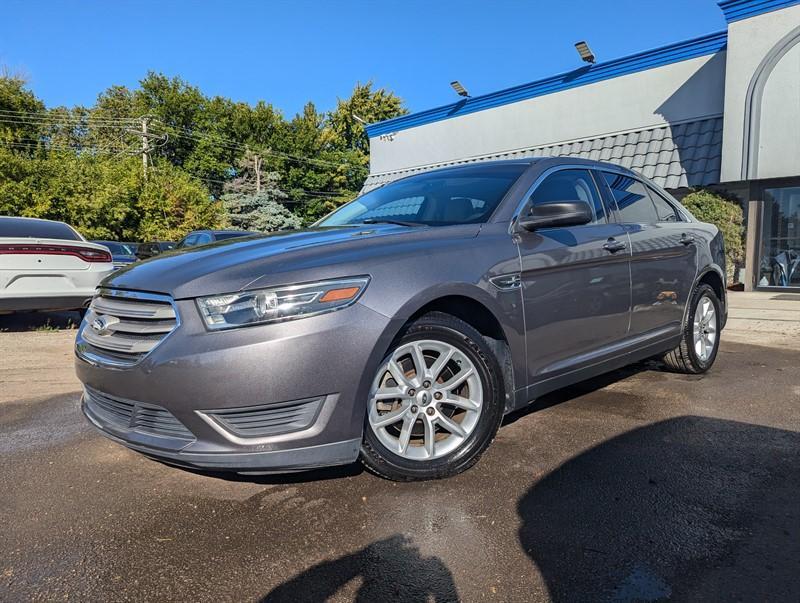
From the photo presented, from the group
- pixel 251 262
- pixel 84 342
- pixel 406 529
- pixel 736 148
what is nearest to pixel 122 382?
pixel 84 342

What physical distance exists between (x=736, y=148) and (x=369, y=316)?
11.4 meters

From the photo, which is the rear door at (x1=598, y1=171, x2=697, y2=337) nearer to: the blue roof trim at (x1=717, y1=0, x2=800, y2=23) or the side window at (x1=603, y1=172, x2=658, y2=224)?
the side window at (x1=603, y1=172, x2=658, y2=224)

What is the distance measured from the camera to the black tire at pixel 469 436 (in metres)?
2.63

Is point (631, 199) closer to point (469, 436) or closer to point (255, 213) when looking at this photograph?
point (469, 436)

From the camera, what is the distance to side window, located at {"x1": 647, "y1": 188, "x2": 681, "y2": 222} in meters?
4.59

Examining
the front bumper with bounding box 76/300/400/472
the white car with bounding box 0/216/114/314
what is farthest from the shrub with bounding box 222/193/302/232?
the front bumper with bounding box 76/300/400/472

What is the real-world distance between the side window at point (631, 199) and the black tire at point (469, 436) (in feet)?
6.03

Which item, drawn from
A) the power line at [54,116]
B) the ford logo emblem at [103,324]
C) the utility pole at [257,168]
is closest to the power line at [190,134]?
the power line at [54,116]

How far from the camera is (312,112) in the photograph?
168ft

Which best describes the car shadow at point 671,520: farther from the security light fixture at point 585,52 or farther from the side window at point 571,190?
the security light fixture at point 585,52

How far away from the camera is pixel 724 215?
36.5 feet

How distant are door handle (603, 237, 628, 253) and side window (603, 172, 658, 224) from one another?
339 millimetres

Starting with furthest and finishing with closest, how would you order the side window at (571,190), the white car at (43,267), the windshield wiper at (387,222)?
the white car at (43,267) < the side window at (571,190) < the windshield wiper at (387,222)

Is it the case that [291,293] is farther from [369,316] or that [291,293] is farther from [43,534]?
[43,534]
